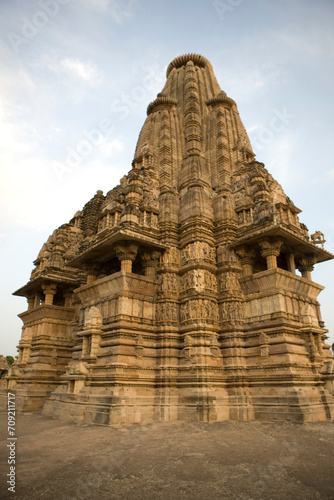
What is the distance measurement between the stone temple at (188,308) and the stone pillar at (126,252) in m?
0.04

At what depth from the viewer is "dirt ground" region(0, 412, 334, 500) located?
4.89m

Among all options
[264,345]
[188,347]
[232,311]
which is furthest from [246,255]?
[188,347]

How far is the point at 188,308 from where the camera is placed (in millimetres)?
13781

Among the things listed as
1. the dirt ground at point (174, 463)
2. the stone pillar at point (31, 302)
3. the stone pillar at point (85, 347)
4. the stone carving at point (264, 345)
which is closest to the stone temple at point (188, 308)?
the stone carving at point (264, 345)

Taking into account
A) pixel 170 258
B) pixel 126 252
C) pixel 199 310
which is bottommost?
pixel 199 310

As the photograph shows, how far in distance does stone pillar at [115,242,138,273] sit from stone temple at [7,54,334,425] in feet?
0.14

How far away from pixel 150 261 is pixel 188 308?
2708 mm

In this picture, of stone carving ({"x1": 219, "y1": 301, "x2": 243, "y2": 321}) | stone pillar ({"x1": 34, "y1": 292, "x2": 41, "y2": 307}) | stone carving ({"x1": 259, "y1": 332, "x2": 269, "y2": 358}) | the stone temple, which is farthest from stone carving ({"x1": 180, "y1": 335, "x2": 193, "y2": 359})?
stone pillar ({"x1": 34, "y1": 292, "x2": 41, "y2": 307})

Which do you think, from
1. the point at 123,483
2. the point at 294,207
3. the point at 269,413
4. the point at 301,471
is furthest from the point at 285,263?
the point at 123,483

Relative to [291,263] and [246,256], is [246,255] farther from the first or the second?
[291,263]

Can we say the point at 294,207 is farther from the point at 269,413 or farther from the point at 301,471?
the point at 301,471

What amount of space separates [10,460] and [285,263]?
1351 cm

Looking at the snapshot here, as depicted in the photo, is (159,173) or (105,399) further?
(159,173)

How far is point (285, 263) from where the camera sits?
1614 centimetres
